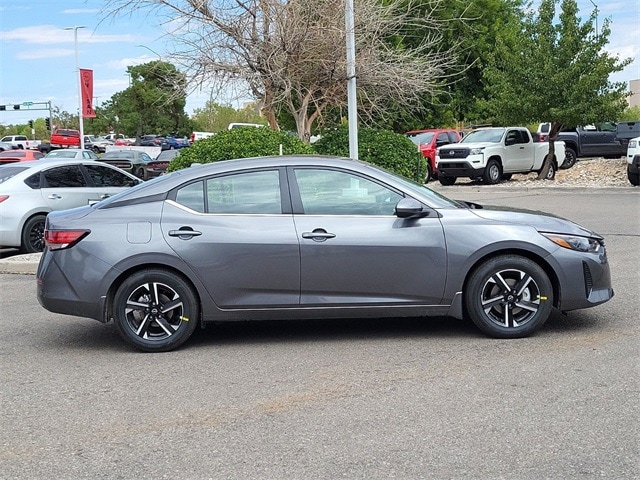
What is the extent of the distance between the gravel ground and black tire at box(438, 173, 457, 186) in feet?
2.77

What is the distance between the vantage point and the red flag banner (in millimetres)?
46375

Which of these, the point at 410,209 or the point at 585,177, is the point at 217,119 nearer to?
the point at 585,177

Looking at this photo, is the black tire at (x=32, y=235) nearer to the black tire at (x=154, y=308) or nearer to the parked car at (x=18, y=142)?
the black tire at (x=154, y=308)

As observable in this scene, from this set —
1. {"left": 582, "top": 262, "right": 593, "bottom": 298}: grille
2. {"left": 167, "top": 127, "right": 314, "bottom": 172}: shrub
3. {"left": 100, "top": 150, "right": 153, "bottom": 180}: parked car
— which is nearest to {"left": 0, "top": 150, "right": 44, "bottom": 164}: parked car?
{"left": 100, "top": 150, "right": 153, "bottom": 180}: parked car

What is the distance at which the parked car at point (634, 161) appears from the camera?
21.7 meters

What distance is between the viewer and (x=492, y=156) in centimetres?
2605

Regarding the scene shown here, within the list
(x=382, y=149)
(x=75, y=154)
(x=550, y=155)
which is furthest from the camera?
(x=75, y=154)

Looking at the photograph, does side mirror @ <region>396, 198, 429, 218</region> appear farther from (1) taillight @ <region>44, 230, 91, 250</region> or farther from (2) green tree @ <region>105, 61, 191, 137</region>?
(2) green tree @ <region>105, 61, 191, 137</region>

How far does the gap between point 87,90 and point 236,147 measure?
1413 inches

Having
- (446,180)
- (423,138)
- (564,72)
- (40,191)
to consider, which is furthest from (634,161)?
(40,191)

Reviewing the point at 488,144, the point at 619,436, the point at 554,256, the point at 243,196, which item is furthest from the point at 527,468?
the point at 488,144

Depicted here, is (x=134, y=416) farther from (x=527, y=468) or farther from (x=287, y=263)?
(x=527, y=468)

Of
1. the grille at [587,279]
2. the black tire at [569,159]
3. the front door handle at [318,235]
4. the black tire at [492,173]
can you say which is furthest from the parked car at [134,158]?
the grille at [587,279]

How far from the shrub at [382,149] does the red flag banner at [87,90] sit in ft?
107
